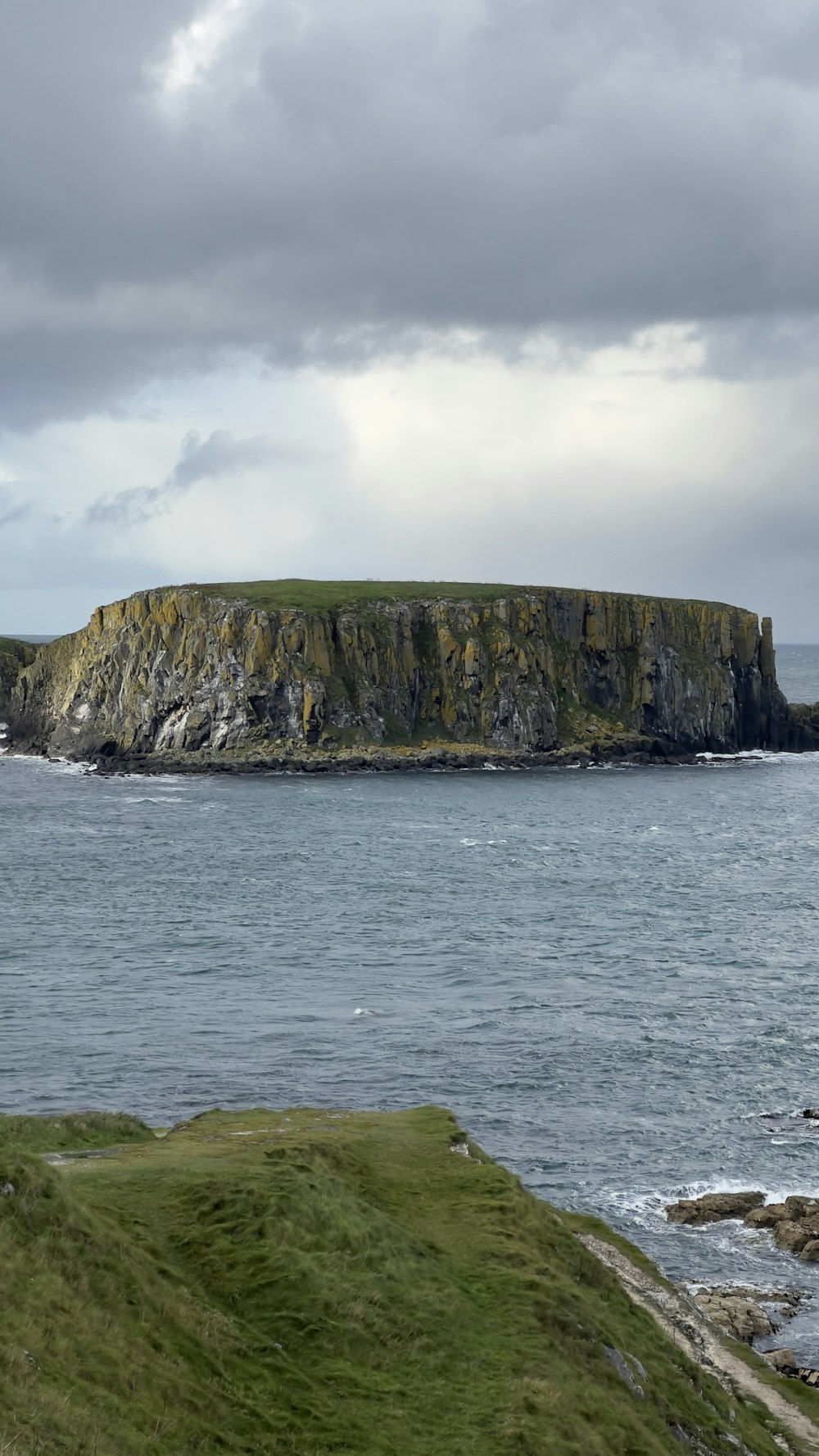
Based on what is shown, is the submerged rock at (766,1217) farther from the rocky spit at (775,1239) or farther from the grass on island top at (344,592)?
the grass on island top at (344,592)

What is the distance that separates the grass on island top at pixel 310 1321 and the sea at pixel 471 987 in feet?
28.0

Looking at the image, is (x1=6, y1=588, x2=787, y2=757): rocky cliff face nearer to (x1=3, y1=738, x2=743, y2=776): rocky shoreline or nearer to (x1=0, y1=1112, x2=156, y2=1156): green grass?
(x1=3, y1=738, x2=743, y2=776): rocky shoreline

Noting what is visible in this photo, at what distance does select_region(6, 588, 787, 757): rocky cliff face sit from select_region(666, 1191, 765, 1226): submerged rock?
12003 centimetres

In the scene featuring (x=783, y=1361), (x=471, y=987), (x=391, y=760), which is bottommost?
(x=783, y=1361)

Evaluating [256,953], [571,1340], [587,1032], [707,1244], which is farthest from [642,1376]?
[256,953]

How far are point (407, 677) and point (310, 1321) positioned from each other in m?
146

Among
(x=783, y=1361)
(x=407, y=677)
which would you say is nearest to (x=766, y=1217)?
(x=783, y=1361)

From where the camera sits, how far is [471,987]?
60062 millimetres

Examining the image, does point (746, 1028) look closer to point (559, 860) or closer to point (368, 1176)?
point (368, 1176)

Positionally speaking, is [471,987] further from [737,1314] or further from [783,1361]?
[783,1361]

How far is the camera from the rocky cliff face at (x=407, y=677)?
158 metres

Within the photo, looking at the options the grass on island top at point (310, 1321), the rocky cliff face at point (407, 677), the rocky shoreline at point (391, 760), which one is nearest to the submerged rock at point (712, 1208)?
the grass on island top at point (310, 1321)

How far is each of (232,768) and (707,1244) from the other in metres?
118

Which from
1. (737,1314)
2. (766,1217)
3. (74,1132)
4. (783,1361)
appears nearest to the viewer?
(783,1361)
